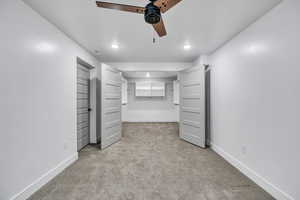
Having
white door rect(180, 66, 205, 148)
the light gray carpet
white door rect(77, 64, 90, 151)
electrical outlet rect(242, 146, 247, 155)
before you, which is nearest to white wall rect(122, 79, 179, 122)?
white door rect(180, 66, 205, 148)

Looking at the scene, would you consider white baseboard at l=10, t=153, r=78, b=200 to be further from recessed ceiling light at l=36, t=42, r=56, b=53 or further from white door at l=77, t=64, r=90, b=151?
recessed ceiling light at l=36, t=42, r=56, b=53

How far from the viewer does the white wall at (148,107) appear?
6750 millimetres

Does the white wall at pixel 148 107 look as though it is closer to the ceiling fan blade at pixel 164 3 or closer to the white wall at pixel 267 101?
the white wall at pixel 267 101

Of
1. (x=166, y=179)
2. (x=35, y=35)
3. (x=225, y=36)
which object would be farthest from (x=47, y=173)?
(x=225, y=36)

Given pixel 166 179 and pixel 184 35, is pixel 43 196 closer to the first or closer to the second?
A: pixel 166 179

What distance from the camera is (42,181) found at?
1.75 meters

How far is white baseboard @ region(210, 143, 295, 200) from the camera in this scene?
1492 mm

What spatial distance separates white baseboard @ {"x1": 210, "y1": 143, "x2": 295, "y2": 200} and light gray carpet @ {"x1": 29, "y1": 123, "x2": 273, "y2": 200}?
0.23 ft

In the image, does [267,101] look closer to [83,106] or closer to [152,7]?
[152,7]

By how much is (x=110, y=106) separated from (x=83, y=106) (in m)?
0.63

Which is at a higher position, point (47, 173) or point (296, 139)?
point (296, 139)

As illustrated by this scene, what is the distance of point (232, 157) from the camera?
7.75 ft

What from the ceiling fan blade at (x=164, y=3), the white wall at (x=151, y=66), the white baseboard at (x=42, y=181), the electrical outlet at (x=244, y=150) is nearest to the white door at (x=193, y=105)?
the white wall at (x=151, y=66)

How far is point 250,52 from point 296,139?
130cm
